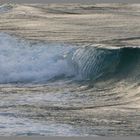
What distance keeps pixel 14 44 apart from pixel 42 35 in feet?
5.25

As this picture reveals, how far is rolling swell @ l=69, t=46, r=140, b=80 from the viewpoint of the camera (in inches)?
502

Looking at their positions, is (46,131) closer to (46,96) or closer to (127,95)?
(46,96)

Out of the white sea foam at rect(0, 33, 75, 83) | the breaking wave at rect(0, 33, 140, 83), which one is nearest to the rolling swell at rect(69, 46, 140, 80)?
the breaking wave at rect(0, 33, 140, 83)

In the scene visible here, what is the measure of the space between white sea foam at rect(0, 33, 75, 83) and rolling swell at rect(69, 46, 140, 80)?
0.30m

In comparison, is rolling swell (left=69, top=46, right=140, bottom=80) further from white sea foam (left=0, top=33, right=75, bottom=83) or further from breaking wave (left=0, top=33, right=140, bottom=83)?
white sea foam (left=0, top=33, right=75, bottom=83)

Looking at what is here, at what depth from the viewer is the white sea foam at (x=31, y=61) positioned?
1276 centimetres

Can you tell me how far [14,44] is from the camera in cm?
1588

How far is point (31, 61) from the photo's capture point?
14.3m

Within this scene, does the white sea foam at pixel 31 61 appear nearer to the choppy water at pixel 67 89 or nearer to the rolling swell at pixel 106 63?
the choppy water at pixel 67 89

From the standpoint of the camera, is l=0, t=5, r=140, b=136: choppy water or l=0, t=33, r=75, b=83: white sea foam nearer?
l=0, t=5, r=140, b=136: choppy water

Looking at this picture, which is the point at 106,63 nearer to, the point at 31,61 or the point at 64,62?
the point at 64,62

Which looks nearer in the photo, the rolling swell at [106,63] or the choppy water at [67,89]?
the choppy water at [67,89]

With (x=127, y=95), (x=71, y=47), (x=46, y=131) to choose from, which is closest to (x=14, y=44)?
(x=71, y=47)

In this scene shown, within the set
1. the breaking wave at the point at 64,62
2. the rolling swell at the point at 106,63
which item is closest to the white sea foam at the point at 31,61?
the breaking wave at the point at 64,62
